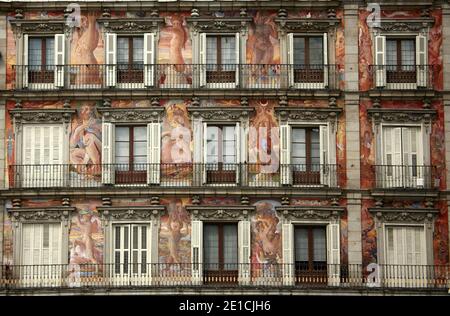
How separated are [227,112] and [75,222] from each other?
676 cm

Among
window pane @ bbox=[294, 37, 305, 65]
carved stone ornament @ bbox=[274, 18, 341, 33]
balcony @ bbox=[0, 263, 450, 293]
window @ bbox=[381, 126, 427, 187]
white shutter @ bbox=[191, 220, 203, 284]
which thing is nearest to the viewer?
balcony @ bbox=[0, 263, 450, 293]

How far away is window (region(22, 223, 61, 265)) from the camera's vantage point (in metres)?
52.6

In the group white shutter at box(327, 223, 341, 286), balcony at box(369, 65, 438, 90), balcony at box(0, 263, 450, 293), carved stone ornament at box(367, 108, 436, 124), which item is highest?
balcony at box(369, 65, 438, 90)

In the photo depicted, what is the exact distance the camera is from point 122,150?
Answer: 53.4m

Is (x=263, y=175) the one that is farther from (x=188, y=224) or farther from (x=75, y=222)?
(x=75, y=222)

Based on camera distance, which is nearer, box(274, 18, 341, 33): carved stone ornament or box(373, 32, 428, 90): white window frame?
box(373, 32, 428, 90): white window frame

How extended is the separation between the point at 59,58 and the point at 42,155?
3.64m

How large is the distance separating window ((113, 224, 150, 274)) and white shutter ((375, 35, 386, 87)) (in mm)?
10018

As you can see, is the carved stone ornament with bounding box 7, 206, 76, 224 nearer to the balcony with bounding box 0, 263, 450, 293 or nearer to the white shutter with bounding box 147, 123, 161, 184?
the balcony with bounding box 0, 263, 450, 293

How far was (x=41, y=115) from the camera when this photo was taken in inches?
2096

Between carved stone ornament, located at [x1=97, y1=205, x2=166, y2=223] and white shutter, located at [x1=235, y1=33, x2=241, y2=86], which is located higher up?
white shutter, located at [x1=235, y1=33, x2=241, y2=86]

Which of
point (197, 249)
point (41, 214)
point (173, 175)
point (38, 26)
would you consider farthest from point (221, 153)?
point (38, 26)

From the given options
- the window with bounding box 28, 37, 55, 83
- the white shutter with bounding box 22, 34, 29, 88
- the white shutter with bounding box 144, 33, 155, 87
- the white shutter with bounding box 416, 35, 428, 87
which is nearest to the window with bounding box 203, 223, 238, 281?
the white shutter with bounding box 144, 33, 155, 87

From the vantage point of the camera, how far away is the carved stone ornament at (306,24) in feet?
177
